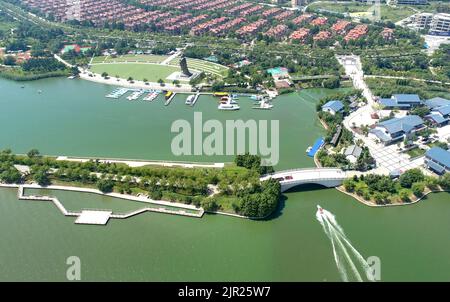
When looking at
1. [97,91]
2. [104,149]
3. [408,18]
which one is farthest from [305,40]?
[104,149]

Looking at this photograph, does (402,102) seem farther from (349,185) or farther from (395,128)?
(349,185)

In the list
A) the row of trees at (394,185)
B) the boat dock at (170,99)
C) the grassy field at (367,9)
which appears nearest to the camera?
the row of trees at (394,185)

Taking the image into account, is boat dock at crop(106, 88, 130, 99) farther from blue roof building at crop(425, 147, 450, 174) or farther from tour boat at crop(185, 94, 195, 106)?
blue roof building at crop(425, 147, 450, 174)

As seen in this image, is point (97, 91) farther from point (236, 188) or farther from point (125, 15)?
point (125, 15)

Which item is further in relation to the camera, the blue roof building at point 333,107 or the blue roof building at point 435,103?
the blue roof building at point 333,107

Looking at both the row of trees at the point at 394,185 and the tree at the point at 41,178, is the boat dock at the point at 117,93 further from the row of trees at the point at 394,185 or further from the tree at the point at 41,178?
the row of trees at the point at 394,185
